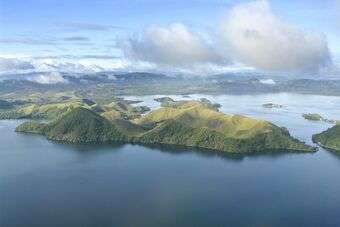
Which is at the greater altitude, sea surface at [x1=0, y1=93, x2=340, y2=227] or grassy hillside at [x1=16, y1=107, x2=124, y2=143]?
grassy hillside at [x1=16, y1=107, x2=124, y2=143]

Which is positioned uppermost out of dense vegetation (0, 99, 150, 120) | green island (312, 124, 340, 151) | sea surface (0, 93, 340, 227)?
dense vegetation (0, 99, 150, 120)

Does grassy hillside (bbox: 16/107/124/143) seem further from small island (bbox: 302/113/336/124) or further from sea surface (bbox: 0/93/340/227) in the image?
small island (bbox: 302/113/336/124)

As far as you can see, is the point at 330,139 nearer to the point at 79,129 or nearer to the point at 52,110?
the point at 79,129

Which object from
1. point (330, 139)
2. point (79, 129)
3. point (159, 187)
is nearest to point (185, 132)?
point (79, 129)

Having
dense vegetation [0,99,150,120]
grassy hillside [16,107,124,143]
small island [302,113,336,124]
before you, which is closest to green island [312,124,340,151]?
small island [302,113,336,124]

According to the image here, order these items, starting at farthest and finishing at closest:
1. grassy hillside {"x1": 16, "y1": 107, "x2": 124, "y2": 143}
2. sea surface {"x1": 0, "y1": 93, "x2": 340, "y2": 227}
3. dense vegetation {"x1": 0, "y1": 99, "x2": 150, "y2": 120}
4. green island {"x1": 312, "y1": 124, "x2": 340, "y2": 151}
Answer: dense vegetation {"x1": 0, "y1": 99, "x2": 150, "y2": 120} → grassy hillside {"x1": 16, "y1": 107, "x2": 124, "y2": 143} → green island {"x1": 312, "y1": 124, "x2": 340, "y2": 151} → sea surface {"x1": 0, "y1": 93, "x2": 340, "y2": 227}

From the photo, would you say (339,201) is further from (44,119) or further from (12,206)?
(44,119)
